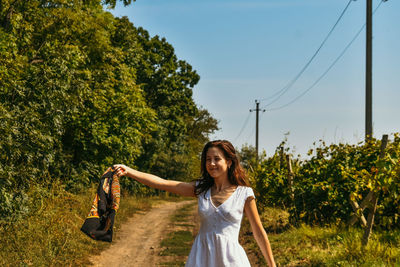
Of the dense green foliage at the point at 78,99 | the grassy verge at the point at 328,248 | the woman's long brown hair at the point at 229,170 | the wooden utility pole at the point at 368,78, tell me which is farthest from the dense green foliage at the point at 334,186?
the dense green foliage at the point at 78,99

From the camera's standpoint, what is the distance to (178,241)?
12.6 meters

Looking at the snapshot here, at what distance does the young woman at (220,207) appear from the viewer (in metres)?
3.41

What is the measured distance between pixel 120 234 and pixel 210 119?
122ft

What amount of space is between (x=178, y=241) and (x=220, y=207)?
9.51m

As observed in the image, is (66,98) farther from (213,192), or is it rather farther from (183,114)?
(183,114)

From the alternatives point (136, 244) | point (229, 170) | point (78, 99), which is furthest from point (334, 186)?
point (78, 99)

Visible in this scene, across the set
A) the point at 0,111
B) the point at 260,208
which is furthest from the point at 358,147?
the point at 0,111

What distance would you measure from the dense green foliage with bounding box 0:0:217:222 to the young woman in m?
6.07

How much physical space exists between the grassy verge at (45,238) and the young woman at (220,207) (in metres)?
5.09

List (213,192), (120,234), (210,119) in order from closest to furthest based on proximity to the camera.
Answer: (213,192), (120,234), (210,119)

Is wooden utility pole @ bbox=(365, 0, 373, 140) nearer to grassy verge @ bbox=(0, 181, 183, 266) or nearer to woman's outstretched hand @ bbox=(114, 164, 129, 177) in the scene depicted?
grassy verge @ bbox=(0, 181, 183, 266)

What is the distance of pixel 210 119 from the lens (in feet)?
164

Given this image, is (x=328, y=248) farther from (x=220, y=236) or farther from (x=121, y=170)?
(x=121, y=170)

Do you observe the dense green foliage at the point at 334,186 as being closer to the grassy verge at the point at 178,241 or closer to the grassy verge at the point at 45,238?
the grassy verge at the point at 178,241
